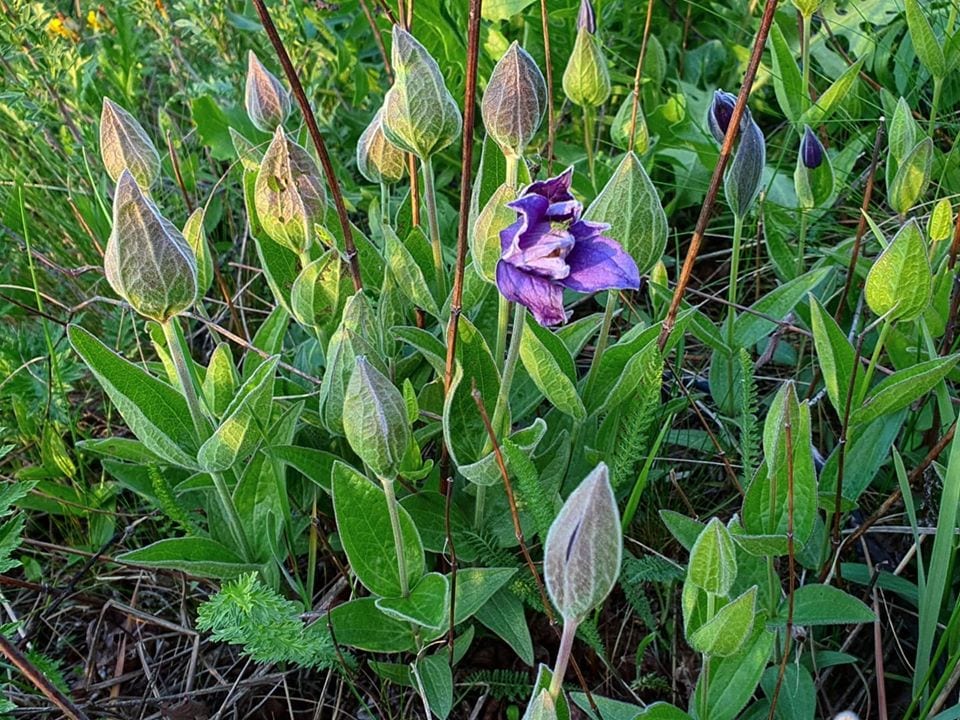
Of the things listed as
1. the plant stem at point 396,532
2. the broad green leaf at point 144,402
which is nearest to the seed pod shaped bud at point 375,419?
the plant stem at point 396,532

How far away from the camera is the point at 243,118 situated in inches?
91.4

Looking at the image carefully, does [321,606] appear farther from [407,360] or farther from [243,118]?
[243,118]

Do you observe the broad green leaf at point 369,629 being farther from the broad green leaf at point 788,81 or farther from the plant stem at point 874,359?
the broad green leaf at point 788,81

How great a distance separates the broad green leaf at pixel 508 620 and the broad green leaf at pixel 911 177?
0.89 m

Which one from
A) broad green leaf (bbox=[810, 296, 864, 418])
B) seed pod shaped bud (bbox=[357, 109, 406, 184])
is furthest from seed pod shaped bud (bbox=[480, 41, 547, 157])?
broad green leaf (bbox=[810, 296, 864, 418])

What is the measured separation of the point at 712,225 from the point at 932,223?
85 centimetres

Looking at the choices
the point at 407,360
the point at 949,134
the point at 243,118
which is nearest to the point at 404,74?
the point at 407,360

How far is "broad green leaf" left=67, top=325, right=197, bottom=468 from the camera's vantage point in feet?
4.46

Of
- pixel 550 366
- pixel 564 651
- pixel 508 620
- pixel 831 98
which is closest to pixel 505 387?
pixel 550 366

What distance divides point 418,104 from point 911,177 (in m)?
0.80

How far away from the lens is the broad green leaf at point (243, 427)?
1.29 m

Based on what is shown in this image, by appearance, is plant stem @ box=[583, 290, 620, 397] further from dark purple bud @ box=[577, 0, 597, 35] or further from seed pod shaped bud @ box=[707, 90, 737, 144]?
dark purple bud @ box=[577, 0, 597, 35]

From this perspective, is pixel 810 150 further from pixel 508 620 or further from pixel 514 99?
pixel 508 620

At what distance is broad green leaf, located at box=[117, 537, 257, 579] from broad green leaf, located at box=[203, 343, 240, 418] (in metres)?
0.20
